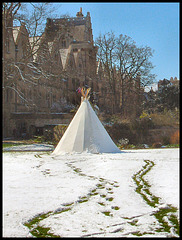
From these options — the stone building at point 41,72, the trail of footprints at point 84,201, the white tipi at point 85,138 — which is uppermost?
the stone building at point 41,72

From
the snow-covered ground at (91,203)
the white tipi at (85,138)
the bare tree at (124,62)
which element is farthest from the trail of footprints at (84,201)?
the bare tree at (124,62)

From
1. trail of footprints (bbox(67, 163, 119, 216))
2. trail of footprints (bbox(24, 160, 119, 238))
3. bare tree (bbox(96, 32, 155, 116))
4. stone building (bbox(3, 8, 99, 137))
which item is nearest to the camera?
trail of footprints (bbox(24, 160, 119, 238))

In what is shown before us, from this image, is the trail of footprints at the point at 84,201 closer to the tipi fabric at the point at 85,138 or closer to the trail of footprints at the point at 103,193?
the trail of footprints at the point at 103,193

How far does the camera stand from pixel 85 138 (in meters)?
14.1

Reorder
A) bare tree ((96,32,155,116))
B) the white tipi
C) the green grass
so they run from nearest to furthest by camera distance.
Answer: the green grass → the white tipi → bare tree ((96,32,155,116))

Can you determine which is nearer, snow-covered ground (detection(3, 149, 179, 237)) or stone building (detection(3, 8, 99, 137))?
snow-covered ground (detection(3, 149, 179, 237))

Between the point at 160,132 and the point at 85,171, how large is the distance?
19.0 m

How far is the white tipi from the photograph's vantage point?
45.4 ft

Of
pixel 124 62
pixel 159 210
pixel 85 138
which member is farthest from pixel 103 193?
pixel 124 62

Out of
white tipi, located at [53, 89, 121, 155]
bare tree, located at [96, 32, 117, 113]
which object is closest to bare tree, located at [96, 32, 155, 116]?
bare tree, located at [96, 32, 117, 113]

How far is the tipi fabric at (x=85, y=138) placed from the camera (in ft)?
45.4

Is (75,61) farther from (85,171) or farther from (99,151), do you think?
(85,171)

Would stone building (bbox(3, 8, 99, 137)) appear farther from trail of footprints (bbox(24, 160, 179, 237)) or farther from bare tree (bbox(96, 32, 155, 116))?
trail of footprints (bbox(24, 160, 179, 237))

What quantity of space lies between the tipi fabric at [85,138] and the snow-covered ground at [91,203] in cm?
549
